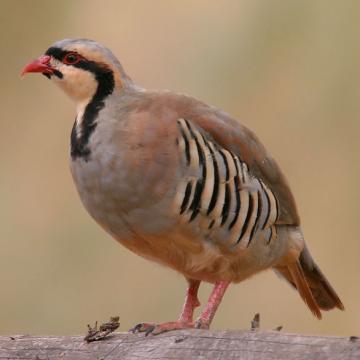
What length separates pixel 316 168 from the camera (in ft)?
26.9

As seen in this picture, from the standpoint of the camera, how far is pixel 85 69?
5117mm

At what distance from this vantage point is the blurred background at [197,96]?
25.6 ft

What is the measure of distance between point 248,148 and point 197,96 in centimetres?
322

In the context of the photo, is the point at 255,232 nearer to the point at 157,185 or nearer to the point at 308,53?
the point at 157,185

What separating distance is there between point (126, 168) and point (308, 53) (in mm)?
4304

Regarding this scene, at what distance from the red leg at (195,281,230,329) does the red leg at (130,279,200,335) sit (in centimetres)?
4

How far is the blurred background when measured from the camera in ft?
25.6

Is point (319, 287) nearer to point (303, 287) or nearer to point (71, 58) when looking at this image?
point (303, 287)

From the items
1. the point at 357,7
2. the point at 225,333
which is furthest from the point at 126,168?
the point at 357,7

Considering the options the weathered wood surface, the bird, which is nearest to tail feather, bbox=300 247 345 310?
the bird

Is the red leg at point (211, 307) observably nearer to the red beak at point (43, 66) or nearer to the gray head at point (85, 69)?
the gray head at point (85, 69)

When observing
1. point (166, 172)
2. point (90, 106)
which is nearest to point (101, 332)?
point (166, 172)

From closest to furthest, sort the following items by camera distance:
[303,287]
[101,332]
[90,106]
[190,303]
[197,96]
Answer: [101,332], [90,106], [190,303], [303,287], [197,96]

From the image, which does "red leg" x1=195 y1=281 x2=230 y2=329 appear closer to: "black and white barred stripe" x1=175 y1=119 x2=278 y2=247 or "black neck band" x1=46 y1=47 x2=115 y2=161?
"black and white barred stripe" x1=175 y1=119 x2=278 y2=247
